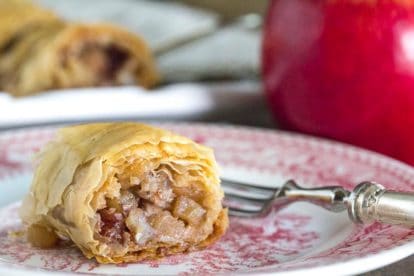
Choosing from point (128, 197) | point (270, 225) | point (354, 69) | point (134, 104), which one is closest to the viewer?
point (128, 197)

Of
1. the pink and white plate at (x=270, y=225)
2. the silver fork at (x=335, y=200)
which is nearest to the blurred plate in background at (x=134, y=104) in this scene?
the pink and white plate at (x=270, y=225)

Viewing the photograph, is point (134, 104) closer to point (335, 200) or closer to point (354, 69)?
point (354, 69)

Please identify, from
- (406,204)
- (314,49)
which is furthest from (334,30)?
(406,204)

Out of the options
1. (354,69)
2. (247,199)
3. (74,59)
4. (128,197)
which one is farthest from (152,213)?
(74,59)

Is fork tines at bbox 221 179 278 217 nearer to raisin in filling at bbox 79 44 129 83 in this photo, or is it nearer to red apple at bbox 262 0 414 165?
red apple at bbox 262 0 414 165

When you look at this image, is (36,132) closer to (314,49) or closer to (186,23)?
(314,49)

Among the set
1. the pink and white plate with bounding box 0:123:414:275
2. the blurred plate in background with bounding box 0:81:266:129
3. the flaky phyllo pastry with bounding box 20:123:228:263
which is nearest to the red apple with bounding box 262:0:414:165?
the pink and white plate with bounding box 0:123:414:275

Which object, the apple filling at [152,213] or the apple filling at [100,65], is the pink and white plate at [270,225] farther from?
the apple filling at [100,65]
